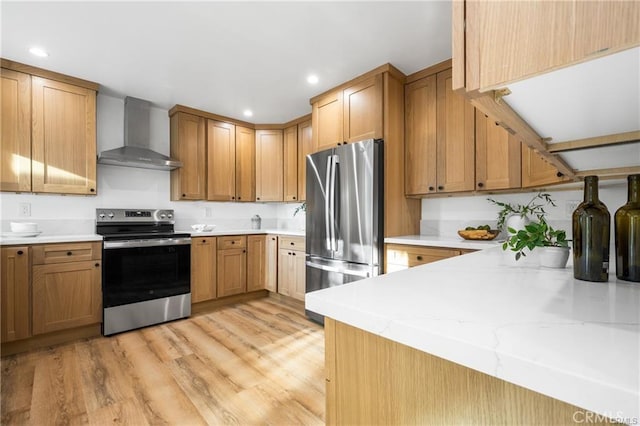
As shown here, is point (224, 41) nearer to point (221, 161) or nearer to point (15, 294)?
point (221, 161)

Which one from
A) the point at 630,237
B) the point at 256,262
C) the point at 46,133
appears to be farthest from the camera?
the point at 256,262

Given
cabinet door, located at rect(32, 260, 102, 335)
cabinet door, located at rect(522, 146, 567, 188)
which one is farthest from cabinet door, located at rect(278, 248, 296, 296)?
cabinet door, located at rect(522, 146, 567, 188)

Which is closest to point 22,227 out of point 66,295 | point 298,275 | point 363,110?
point 66,295

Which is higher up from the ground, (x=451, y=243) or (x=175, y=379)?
(x=451, y=243)

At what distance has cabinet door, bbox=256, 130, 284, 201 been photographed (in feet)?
13.9

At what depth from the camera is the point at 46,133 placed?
272cm

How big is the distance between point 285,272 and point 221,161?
168 centimetres

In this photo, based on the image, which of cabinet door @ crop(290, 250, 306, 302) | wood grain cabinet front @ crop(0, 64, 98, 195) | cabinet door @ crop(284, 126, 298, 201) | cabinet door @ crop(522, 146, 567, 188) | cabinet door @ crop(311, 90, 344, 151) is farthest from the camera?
cabinet door @ crop(284, 126, 298, 201)

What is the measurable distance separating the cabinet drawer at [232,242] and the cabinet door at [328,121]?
4.89ft

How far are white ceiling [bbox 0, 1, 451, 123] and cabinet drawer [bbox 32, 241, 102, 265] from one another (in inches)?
62.1

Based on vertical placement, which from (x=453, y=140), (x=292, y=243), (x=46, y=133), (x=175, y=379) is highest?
(x=46, y=133)

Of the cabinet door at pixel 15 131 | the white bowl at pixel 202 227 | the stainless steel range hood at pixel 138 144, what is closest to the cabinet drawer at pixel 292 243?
the white bowl at pixel 202 227

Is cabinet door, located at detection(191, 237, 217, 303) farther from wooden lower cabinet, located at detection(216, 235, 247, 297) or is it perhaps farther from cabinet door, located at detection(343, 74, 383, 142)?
cabinet door, located at detection(343, 74, 383, 142)

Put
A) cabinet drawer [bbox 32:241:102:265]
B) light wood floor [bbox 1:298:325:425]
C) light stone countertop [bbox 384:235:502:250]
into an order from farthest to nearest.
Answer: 1. cabinet drawer [bbox 32:241:102:265]
2. light stone countertop [bbox 384:235:502:250]
3. light wood floor [bbox 1:298:325:425]
